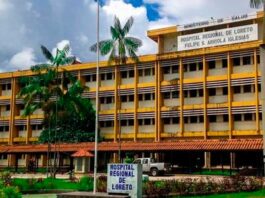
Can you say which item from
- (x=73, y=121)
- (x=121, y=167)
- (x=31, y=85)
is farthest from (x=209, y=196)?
(x=73, y=121)

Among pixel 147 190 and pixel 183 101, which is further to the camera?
pixel 183 101

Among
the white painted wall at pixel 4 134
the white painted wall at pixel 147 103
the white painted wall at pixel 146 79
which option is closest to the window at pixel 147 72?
the white painted wall at pixel 146 79

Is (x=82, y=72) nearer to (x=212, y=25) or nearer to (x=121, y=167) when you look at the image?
(x=212, y=25)

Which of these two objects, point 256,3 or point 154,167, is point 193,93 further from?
point 256,3

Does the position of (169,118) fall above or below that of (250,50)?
below

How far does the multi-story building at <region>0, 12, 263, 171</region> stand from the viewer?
4875 cm

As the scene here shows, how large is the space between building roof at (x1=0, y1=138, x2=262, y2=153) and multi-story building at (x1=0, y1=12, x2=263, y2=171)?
0.10 meters

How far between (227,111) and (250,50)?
6.47 m

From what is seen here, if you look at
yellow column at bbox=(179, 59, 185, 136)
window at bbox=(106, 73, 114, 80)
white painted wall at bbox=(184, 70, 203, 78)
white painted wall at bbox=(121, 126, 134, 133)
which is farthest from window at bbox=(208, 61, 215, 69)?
window at bbox=(106, 73, 114, 80)

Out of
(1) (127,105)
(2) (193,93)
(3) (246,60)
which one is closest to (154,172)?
(2) (193,93)

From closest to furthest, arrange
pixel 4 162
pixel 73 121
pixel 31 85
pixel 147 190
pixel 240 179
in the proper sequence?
pixel 147 190
pixel 240 179
pixel 31 85
pixel 73 121
pixel 4 162

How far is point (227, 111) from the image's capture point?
164 feet

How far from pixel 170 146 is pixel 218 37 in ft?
45.0

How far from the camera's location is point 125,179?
59.1ft
